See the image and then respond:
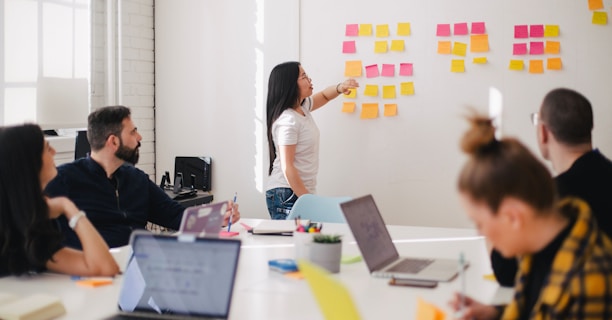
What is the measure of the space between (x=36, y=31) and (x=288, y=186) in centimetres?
180

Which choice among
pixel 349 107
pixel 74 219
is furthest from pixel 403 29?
pixel 74 219

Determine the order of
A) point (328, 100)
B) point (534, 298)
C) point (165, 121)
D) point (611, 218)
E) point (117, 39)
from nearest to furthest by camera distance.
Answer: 1. point (534, 298)
2. point (611, 218)
3. point (328, 100)
4. point (117, 39)
5. point (165, 121)

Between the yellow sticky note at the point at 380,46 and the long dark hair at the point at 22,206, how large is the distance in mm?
2803

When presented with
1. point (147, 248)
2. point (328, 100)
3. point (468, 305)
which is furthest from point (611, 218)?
point (328, 100)

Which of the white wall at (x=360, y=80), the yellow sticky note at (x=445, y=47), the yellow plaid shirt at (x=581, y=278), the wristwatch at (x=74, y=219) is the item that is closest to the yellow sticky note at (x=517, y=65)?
the white wall at (x=360, y=80)

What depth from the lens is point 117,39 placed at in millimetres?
5129

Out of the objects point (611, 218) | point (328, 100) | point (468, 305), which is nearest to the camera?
point (468, 305)

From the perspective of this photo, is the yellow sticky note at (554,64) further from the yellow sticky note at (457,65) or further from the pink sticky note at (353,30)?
the pink sticky note at (353,30)

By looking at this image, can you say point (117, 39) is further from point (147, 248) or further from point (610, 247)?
point (610, 247)

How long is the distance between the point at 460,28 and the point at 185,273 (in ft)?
10.6

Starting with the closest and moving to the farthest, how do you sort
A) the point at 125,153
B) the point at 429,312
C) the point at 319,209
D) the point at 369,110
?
the point at 429,312, the point at 125,153, the point at 319,209, the point at 369,110

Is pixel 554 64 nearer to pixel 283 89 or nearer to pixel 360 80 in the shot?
pixel 360 80

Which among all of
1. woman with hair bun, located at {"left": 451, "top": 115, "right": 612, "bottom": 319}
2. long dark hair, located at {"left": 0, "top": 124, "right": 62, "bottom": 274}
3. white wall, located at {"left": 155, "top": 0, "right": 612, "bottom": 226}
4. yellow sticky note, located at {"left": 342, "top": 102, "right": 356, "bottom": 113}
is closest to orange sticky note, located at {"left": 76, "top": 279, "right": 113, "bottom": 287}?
long dark hair, located at {"left": 0, "top": 124, "right": 62, "bottom": 274}

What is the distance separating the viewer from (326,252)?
252 cm
